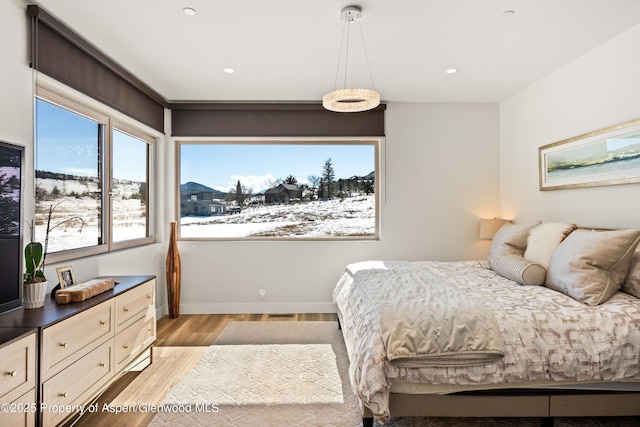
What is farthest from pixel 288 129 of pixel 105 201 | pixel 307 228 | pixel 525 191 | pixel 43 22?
pixel 525 191

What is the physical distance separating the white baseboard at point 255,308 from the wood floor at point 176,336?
0.07 meters

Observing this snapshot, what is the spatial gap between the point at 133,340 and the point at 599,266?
10.8 ft

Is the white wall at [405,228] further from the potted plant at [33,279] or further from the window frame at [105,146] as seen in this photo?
the potted plant at [33,279]

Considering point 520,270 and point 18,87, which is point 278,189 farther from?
point 520,270

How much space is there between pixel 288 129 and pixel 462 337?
3.19 meters

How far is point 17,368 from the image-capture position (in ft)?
5.14

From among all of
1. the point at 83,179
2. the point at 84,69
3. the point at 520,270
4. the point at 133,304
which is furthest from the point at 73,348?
the point at 520,270

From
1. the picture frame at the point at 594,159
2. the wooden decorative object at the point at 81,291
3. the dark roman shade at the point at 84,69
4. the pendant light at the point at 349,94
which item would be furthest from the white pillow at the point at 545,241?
the dark roman shade at the point at 84,69

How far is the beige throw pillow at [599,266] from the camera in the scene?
2145 millimetres

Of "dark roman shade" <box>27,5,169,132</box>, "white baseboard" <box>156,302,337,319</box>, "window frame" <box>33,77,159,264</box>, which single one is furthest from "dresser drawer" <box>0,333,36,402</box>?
"white baseboard" <box>156,302,337,319</box>

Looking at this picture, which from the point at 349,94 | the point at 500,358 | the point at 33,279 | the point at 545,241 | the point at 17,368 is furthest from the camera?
the point at 545,241

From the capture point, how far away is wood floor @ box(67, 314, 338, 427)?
2139 millimetres

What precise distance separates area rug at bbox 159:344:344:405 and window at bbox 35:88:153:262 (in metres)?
1.40

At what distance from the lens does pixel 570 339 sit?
1.87 meters
